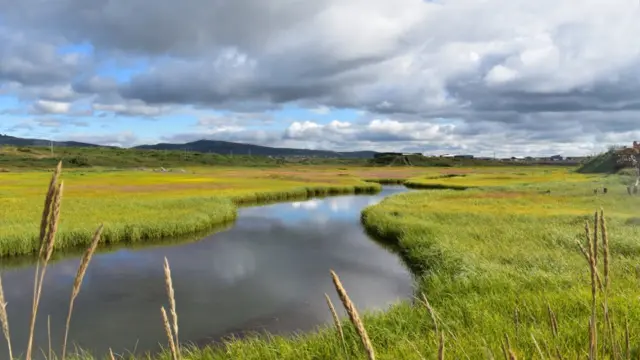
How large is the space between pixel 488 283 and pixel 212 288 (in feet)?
33.3

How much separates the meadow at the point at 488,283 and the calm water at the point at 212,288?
5.99 feet

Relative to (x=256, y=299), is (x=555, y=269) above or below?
above

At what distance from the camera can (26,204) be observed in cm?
3222

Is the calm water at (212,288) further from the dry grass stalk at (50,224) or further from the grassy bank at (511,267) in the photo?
the dry grass stalk at (50,224)

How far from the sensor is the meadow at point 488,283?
5590 millimetres

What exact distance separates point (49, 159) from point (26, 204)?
391 ft

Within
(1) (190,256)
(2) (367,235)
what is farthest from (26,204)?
(2) (367,235)

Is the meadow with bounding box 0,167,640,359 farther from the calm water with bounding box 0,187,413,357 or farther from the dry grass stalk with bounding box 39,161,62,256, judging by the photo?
the calm water with bounding box 0,187,413,357

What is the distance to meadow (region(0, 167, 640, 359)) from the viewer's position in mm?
5590

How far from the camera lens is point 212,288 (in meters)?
16.5

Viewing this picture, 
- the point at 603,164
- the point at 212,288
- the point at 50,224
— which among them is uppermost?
the point at 50,224

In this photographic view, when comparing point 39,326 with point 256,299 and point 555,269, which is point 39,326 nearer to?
point 256,299

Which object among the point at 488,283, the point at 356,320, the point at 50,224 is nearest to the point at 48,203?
the point at 50,224

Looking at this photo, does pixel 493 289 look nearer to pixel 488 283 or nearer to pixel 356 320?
pixel 488 283
